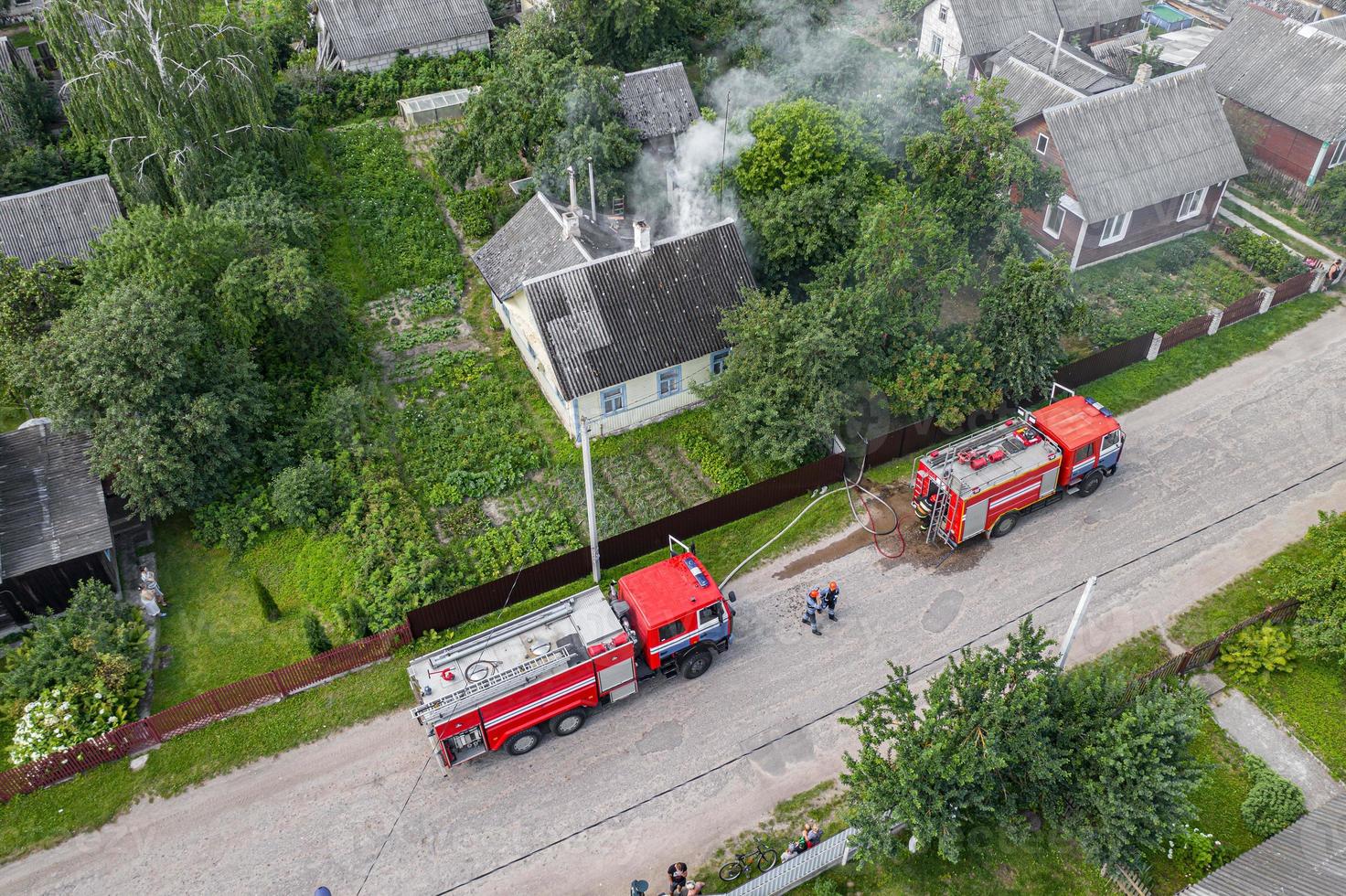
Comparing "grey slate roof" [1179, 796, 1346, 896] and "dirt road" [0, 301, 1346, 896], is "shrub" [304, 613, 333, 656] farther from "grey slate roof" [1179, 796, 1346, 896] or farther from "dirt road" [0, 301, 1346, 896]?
"grey slate roof" [1179, 796, 1346, 896]

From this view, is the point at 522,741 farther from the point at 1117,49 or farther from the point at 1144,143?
the point at 1117,49

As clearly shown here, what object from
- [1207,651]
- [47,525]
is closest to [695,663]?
[1207,651]

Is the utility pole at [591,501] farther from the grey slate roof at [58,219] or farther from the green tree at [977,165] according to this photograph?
the grey slate roof at [58,219]

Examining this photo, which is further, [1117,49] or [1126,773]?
[1117,49]

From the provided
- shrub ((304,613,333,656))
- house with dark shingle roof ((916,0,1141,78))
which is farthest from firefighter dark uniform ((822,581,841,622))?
house with dark shingle roof ((916,0,1141,78))

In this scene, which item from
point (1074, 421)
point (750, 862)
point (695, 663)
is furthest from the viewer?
point (1074, 421)

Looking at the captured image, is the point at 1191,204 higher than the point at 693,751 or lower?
higher

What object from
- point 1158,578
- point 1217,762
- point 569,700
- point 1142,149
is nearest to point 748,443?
point 569,700
